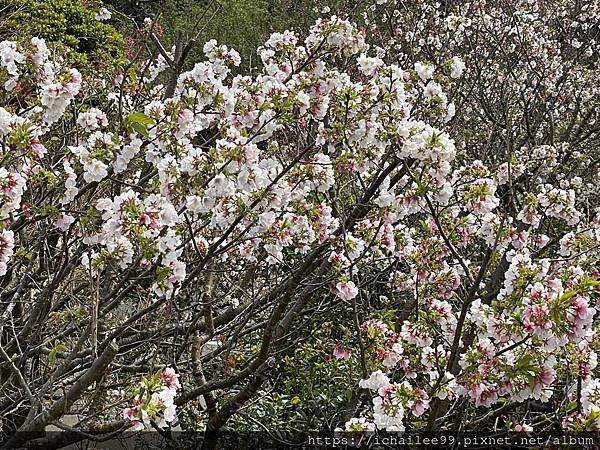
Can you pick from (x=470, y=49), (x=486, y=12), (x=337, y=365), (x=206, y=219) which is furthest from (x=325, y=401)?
(x=486, y=12)

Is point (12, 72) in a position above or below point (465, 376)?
above

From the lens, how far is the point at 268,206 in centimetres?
293

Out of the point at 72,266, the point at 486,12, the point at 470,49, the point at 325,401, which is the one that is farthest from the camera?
the point at 486,12

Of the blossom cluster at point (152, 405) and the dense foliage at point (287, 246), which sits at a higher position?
the dense foliage at point (287, 246)

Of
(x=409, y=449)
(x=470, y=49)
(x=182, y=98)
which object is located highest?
(x=470, y=49)

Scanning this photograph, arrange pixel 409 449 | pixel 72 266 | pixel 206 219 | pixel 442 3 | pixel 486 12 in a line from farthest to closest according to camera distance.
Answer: pixel 442 3
pixel 486 12
pixel 206 219
pixel 72 266
pixel 409 449

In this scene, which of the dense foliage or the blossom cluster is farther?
the dense foliage

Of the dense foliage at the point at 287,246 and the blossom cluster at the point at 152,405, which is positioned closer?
the blossom cluster at the point at 152,405

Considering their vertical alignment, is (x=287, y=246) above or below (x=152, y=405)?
above

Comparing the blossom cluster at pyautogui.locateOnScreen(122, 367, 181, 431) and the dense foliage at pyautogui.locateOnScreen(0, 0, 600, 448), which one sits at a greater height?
the dense foliage at pyautogui.locateOnScreen(0, 0, 600, 448)

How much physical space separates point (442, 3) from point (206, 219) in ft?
20.6

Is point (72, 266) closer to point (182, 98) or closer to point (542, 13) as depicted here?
point (182, 98)

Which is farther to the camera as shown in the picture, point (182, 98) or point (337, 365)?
point (337, 365)

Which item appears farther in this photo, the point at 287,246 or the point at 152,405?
the point at 287,246
